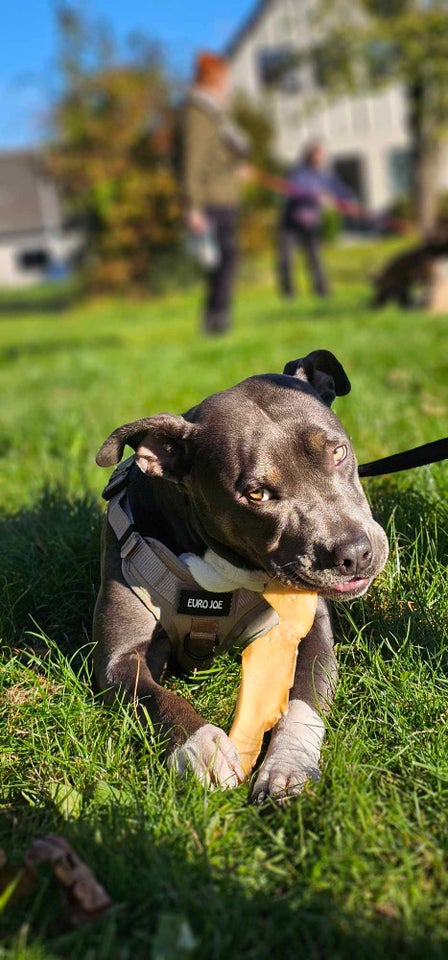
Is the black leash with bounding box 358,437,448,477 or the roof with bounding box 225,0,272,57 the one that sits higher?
the roof with bounding box 225,0,272,57

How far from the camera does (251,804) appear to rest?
264 cm

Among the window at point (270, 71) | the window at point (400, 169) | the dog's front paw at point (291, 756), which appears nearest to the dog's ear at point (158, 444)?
the dog's front paw at point (291, 756)

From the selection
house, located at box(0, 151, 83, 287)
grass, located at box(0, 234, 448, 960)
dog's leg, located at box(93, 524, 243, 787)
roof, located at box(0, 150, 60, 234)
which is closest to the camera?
grass, located at box(0, 234, 448, 960)

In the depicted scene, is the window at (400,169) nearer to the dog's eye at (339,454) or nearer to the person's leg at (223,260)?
the person's leg at (223,260)

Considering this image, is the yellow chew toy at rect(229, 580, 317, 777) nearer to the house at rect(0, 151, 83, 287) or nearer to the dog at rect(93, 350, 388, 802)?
the dog at rect(93, 350, 388, 802)

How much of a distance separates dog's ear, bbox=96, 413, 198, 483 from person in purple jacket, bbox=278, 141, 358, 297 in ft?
47.5

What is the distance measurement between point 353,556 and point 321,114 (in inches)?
1796

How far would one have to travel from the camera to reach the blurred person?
11.2 m

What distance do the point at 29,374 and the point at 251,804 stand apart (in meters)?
8.40

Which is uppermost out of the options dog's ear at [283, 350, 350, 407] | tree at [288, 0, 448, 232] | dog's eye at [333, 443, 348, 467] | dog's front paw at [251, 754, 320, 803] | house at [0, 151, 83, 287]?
tree at [288, 0, 448, 232]

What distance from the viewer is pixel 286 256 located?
721 inches

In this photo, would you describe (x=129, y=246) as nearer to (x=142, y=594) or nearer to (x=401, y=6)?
(x=401, y=6)

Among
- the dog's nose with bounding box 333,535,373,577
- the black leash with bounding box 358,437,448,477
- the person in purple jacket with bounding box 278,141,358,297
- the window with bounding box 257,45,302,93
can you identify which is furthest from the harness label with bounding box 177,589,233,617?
the window with bounding box 257,45,302,93

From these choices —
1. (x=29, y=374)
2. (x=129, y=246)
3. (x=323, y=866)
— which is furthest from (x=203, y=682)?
(x=129, y=246)
